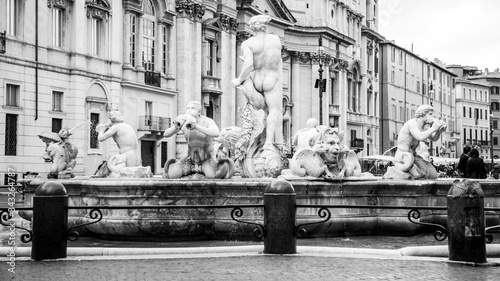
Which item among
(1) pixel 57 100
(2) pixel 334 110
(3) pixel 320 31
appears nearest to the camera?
(1) pixel 57 100

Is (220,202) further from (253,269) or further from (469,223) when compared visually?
(469,223)

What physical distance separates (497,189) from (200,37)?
113ft

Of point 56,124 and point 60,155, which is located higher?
point 56,124

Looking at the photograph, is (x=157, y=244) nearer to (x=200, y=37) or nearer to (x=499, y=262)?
(x=499, y=262)

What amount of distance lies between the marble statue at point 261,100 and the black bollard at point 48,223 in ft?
19.1

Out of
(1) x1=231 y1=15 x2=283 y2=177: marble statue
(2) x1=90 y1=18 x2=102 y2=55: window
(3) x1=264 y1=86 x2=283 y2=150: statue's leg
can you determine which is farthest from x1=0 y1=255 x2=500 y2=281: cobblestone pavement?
(2) x1=90 y1=18 x2=102 y2=55: window

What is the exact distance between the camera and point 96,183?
1213 centimetres

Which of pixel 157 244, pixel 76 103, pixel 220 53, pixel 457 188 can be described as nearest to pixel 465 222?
pixel 457 188

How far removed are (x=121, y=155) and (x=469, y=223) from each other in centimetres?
690

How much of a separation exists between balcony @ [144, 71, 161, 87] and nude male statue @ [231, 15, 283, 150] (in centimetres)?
2817

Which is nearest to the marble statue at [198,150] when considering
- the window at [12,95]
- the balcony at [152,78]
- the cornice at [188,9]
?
the window at [12,95]

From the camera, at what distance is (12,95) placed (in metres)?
33.1

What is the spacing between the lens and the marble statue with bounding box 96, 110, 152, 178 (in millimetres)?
13867

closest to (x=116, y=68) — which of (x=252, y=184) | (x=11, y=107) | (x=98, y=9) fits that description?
(x=98, y=9)
